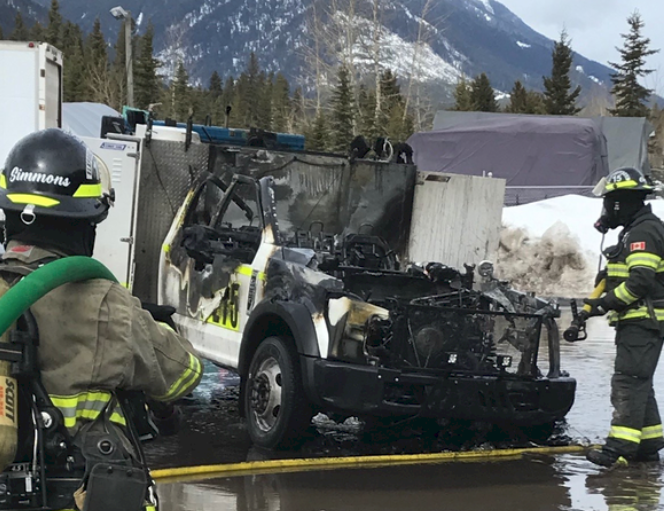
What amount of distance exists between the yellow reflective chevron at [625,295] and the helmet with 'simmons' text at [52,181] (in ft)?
16.1

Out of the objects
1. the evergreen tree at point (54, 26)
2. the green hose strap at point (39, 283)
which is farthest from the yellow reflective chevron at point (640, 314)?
the evergreen tree at point (54, 26)

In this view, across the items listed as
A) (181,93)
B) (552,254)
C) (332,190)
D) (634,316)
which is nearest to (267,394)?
(634,316)

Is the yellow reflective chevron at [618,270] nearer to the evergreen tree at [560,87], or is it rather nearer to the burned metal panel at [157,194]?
the burned metal panel at [157,194]

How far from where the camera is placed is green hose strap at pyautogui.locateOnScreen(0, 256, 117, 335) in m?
2.17

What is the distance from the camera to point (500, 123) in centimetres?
3656

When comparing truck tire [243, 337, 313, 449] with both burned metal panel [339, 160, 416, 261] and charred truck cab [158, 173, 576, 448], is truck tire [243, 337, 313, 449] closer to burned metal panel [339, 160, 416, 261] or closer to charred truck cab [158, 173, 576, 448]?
charred truck cab [158, 173, 576, 448]

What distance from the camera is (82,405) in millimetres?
2473

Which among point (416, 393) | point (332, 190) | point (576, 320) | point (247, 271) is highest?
point (332, 190)

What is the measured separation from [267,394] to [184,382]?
409 centimetres

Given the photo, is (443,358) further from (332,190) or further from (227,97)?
(227,97)

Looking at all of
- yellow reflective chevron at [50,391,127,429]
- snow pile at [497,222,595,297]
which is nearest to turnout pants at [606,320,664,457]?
yellow reflective chevron at [50,391,127,429]

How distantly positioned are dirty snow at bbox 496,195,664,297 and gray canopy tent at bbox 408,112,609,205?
35.4 feet

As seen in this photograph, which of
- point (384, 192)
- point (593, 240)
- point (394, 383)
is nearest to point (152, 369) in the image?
point (394, 383)

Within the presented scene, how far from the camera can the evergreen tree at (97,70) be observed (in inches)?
2078
